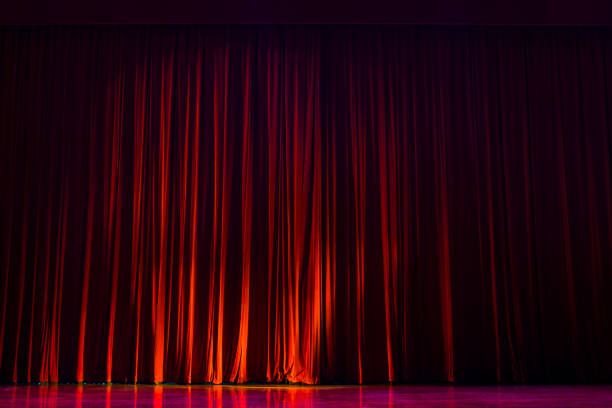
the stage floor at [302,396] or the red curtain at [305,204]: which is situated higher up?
the red curtain at [305,204]

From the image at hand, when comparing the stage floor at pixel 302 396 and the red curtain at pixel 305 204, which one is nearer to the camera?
the stage floor at pixel 302 396

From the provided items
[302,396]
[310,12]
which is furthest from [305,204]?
[302,396]

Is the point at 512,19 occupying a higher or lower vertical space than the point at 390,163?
higher

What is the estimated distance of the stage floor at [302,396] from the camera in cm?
364

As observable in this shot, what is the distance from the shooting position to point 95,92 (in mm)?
5949

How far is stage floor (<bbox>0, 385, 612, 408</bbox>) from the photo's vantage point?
3.64 m

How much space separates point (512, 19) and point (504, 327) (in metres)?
2.71

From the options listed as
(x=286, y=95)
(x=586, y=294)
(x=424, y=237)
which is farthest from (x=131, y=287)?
(x=586, y=294)

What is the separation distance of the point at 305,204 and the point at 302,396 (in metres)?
1.97

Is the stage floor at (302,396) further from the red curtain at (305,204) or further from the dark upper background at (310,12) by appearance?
the dark upper background at (310,12)

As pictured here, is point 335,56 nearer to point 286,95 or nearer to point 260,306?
point 286,95

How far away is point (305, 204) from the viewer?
5746mm

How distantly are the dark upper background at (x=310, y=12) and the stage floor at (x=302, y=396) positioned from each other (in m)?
3.15

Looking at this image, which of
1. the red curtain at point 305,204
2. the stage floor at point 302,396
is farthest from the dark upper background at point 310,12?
the stage floor at point 302,396
